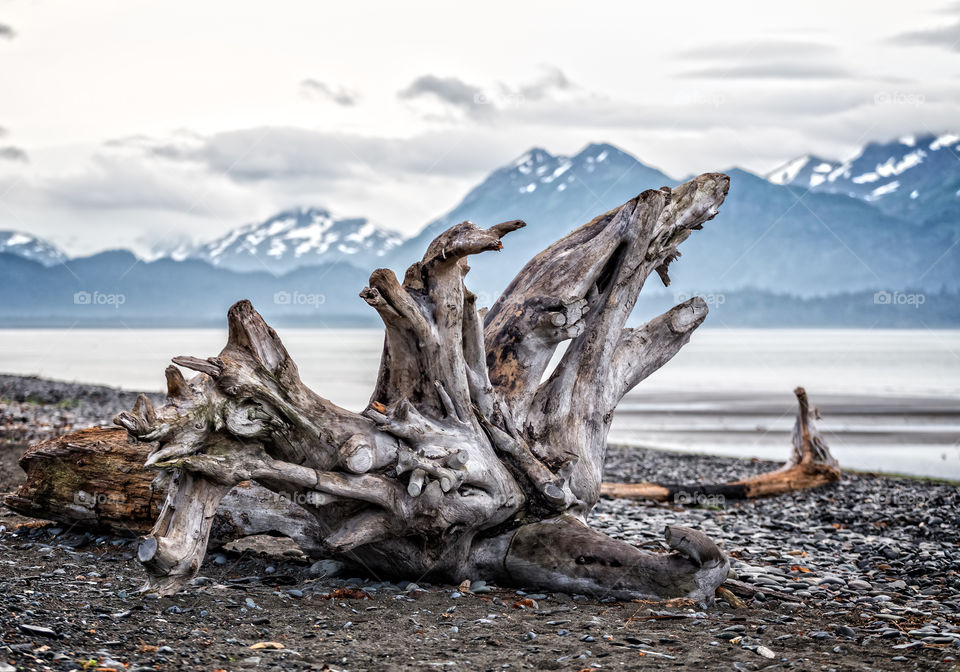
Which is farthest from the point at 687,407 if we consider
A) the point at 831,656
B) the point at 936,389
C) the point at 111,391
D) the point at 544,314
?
the point at 831,656

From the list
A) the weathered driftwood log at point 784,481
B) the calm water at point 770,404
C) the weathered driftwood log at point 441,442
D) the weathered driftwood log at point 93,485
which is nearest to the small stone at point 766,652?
the weathered driftwood log at point 441,442

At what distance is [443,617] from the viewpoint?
6879 millimetres

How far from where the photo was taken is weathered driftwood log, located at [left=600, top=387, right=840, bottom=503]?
44.9 feet

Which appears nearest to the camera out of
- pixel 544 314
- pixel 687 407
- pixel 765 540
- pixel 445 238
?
pixel 445 238

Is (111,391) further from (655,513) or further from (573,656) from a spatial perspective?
(573,656)

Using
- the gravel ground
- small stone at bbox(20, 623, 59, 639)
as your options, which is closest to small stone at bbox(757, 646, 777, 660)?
the gravel ground

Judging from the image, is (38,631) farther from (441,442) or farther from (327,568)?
(441,442)

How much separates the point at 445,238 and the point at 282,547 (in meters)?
4.04

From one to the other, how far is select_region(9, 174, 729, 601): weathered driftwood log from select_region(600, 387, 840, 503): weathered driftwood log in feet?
16.1

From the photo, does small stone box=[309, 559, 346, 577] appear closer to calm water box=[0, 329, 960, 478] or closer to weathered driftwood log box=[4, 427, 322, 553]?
weathered driftwood log box=[4, 427, 322, 553]

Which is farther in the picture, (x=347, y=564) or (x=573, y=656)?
(x=347, y=564)

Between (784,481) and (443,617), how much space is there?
906cm

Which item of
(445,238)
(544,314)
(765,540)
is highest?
(445,238)

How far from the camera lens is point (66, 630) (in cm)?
589
